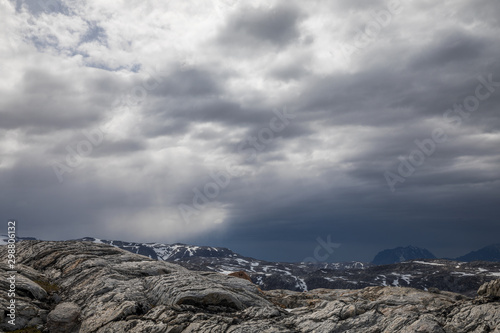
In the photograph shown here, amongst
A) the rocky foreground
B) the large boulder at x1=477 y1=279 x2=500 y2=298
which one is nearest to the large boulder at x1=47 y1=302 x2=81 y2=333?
the rocky foreground

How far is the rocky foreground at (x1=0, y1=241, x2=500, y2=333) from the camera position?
81.7ft

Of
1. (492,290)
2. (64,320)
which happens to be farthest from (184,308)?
(492,290)

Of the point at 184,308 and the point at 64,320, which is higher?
the point at 64,320

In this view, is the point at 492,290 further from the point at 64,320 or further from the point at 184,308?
the point at 64,320

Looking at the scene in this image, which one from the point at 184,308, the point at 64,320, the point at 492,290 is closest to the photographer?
the point at 492,290

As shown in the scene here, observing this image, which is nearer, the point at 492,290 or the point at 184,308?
the point at 492,290

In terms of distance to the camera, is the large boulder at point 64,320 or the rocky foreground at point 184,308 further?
the large boulder at point 64,320

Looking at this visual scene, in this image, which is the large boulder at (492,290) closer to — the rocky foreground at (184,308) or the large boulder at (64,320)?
the rocky foreground at (184,308)

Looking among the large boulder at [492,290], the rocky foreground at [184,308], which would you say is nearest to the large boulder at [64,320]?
the rocky foreground at [184,308]

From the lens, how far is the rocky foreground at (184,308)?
24.9 m

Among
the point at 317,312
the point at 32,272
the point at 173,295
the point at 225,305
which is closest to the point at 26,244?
the point at 32,272

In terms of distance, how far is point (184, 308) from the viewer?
29.2 metres

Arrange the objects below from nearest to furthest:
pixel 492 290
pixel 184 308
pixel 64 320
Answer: pixel 492 290 → pixel 184 308 → pixel 64 320

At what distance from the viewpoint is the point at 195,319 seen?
27.2 meters
